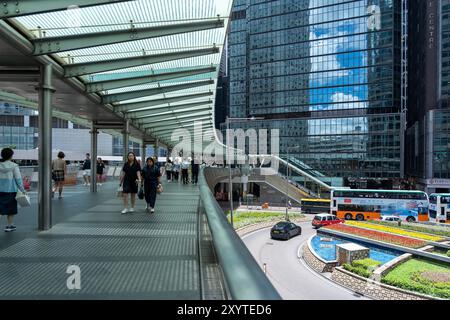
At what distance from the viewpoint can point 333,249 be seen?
27.2 meters

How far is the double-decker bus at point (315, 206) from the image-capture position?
4147 cm

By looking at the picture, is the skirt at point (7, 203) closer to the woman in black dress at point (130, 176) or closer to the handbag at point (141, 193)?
the woman in black dress at point (130, 176)

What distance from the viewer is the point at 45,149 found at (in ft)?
21.2

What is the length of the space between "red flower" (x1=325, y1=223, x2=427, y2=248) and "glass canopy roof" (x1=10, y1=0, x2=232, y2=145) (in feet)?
65.5

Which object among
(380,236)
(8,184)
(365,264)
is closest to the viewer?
(8,184)

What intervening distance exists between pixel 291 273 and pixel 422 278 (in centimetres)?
708

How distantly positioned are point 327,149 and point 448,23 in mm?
28228

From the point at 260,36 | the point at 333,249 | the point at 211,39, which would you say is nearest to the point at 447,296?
the point at 333,249

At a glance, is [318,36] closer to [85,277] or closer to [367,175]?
[367,175]

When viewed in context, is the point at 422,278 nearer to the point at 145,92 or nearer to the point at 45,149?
the point at 145,92

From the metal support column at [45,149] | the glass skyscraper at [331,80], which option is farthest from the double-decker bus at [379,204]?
the metal support column at [45,149]

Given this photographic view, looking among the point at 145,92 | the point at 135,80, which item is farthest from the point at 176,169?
the point at 135,80

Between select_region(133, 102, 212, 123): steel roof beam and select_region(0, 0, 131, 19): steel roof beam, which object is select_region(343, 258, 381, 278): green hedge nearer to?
select_region(133, 102, 212, 123): steel roof beam

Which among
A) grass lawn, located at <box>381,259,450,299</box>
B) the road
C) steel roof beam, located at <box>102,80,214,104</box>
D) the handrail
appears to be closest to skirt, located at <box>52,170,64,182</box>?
steel roof beam, located at <box>102,80,214,104</box>
